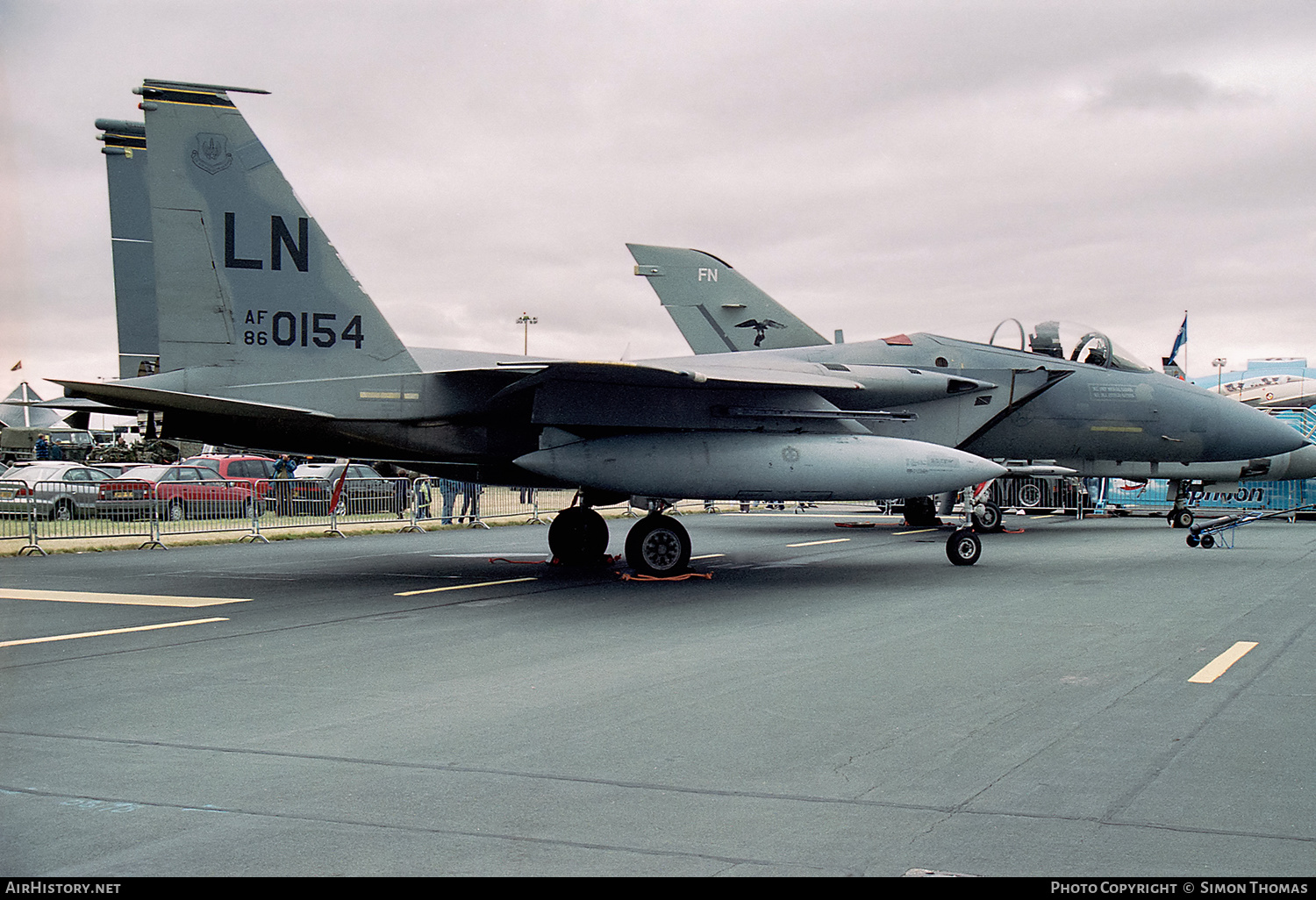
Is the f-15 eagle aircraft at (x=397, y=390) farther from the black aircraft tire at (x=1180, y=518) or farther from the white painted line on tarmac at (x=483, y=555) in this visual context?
the black aircraft tire at (x=1180, y=518)

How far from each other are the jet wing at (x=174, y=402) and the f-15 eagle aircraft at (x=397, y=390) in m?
0.02

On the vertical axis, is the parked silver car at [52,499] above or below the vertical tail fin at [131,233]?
below

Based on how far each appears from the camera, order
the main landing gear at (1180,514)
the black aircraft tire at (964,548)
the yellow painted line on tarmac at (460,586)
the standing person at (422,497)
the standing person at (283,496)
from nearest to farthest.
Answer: the yellow painted line on tarmac at (460,586) → the black aircraft tire at (964,548) → the main landing gear at (1180,514) → the standing person at (283,496) → the standing person at (422,497)

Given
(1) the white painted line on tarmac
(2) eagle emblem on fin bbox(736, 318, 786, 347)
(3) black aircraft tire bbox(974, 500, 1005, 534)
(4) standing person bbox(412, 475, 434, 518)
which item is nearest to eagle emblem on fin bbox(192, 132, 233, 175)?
(1) the white painted line on tarmac

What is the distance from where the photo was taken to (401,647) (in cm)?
746

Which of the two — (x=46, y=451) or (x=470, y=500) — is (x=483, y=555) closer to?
(x=470, y=500)

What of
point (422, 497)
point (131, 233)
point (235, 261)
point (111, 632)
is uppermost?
point (131, 233)

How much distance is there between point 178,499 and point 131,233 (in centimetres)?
632

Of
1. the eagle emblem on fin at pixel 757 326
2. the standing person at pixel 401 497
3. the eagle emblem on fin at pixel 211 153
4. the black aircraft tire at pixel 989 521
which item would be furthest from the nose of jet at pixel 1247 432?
the standing person at pixel 401 497

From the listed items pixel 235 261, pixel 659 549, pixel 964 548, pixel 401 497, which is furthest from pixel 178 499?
pixel 964 548

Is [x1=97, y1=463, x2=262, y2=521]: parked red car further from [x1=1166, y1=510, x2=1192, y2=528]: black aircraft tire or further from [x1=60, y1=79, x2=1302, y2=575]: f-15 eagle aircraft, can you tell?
[x1=1166, y1=510, x2=1192, y2=528]: black aircraft tire

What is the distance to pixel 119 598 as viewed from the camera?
10.2 m

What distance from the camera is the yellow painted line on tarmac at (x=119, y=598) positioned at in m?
9.89

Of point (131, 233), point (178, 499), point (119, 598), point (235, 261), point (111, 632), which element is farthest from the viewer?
point (178, 499)
